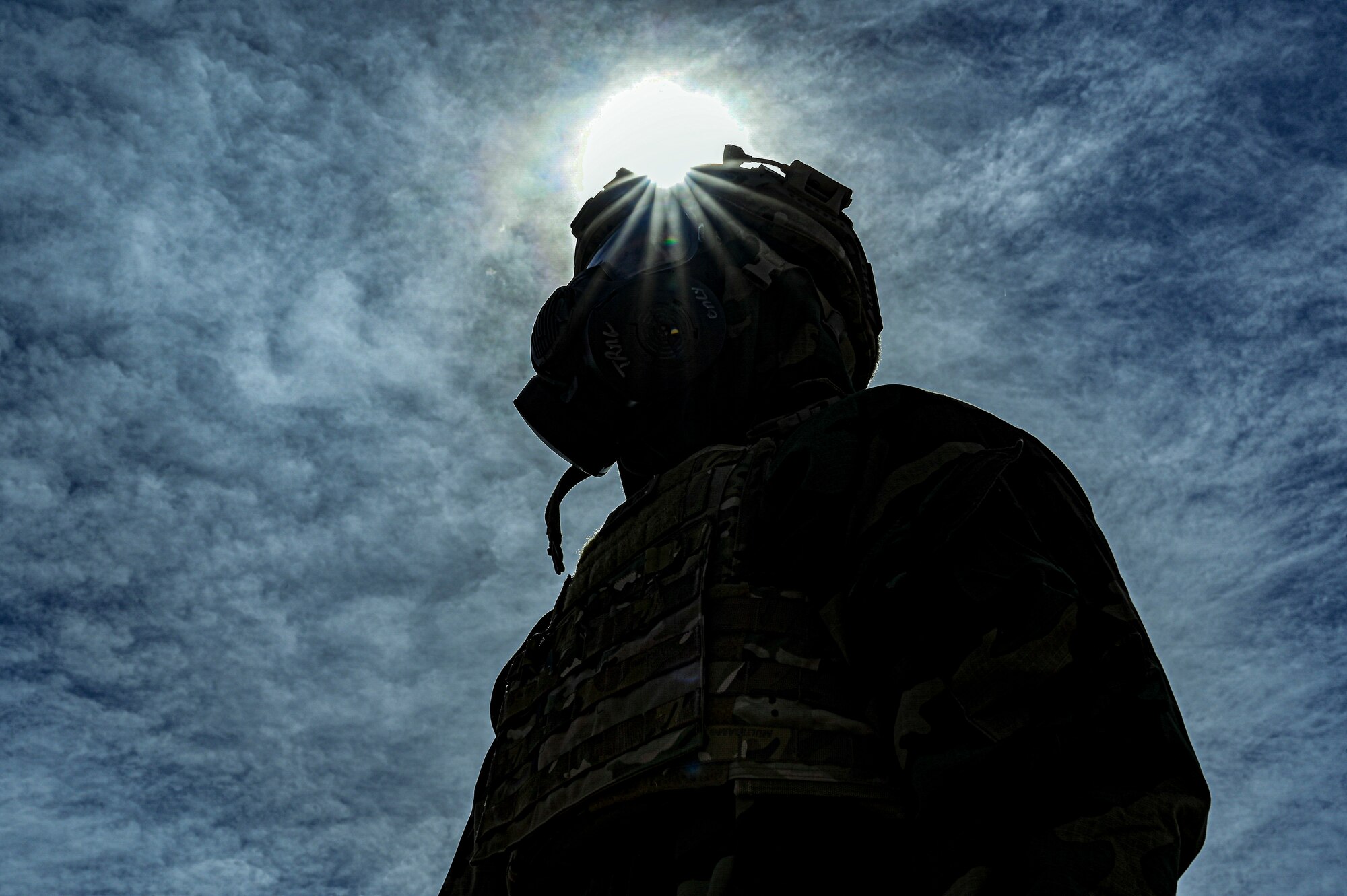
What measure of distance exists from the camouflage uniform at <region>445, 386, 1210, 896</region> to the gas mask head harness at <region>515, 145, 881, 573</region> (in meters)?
1.11

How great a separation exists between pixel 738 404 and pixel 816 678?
1.87m

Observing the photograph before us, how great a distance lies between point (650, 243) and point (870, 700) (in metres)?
2.81

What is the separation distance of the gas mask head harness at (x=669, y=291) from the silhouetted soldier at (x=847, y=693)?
0.57m

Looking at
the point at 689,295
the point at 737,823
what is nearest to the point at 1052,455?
the point at 737,823

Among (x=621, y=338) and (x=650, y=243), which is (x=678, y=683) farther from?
(x=650, y=243)

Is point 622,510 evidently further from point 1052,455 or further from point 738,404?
point 1052,455

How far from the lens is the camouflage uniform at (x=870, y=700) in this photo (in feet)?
8.10

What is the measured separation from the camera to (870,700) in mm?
2875

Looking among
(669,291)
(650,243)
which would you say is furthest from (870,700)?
(650,243)

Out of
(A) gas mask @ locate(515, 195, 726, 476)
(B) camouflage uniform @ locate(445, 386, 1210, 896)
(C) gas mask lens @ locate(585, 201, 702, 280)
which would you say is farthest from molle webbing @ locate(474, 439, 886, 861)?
(C) gas mask lens @ locate(585, 201, 702, 280)

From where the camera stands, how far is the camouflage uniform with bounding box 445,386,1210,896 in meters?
2.47

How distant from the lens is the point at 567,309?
4688mm

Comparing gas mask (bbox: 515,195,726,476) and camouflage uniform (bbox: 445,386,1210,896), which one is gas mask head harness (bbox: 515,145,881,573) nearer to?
gas mask (bbox: 515,195,726,476)

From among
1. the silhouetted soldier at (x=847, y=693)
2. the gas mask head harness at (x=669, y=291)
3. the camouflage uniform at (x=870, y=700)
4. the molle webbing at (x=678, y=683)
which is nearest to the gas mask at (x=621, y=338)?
the gas mask head harness at (x=669, y=291)
